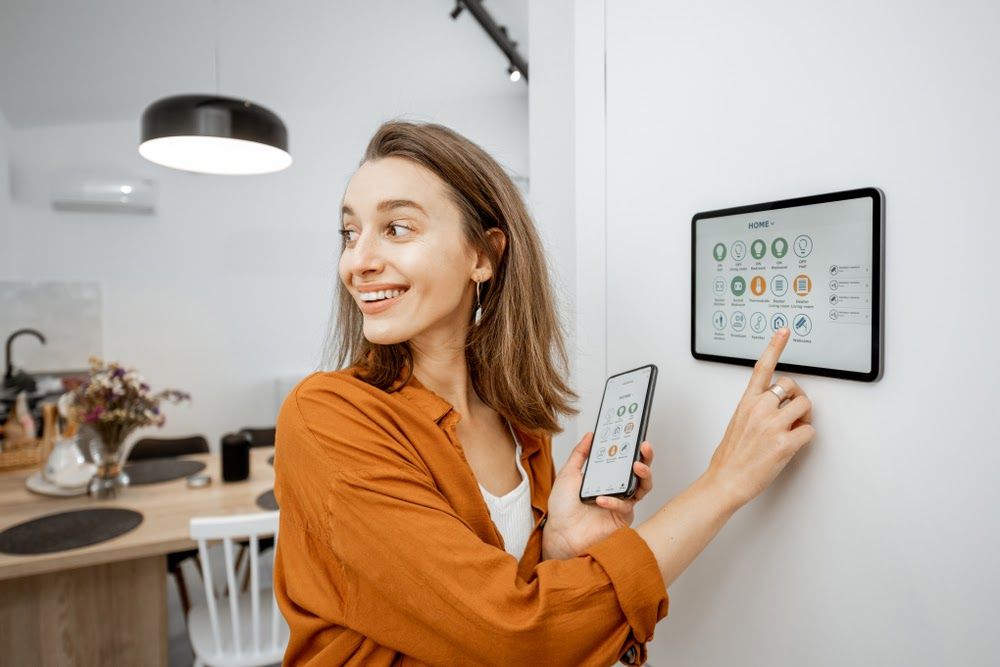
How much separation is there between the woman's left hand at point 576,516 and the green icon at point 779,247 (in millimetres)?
328

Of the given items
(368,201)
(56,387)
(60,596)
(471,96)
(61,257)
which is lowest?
(60,596)

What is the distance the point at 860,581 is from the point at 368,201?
80 cm

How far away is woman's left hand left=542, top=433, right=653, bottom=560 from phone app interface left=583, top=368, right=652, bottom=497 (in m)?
0.05

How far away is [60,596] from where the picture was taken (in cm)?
193

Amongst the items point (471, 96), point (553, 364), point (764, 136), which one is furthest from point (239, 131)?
point (471, 96)

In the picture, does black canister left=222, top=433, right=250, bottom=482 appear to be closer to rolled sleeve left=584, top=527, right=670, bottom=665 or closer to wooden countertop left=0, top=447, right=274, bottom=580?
wooden countertop left=0, top=447, right=274, bottom=580

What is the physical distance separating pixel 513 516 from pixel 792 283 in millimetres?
551

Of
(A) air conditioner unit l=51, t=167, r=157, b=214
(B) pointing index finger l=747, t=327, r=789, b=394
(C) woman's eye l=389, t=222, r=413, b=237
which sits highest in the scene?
(A) air conditioner unit l=51, t=167, r=157, b=214

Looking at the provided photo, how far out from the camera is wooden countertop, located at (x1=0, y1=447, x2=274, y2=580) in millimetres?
1670

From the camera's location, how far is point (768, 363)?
2.24 ft

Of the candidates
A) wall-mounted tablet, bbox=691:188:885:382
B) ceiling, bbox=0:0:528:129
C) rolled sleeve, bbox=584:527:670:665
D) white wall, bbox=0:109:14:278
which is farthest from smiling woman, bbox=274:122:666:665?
white wall, bbox=0:109:14:278

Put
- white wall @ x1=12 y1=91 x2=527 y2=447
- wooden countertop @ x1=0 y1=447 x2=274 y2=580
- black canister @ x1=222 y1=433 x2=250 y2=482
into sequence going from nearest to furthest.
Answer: wooden countertop @ x1=0 y1=447 x2=274 y2=580
black canister @ x1=222 y1=433 x2=250 y2=482
white wall @ x1=12 y1=91 x2=527 y2=447

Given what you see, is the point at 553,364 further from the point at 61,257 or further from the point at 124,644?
the point at 61,257

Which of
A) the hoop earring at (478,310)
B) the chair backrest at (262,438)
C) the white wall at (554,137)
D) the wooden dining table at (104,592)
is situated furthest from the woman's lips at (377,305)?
the chair backrest at (262,438)
